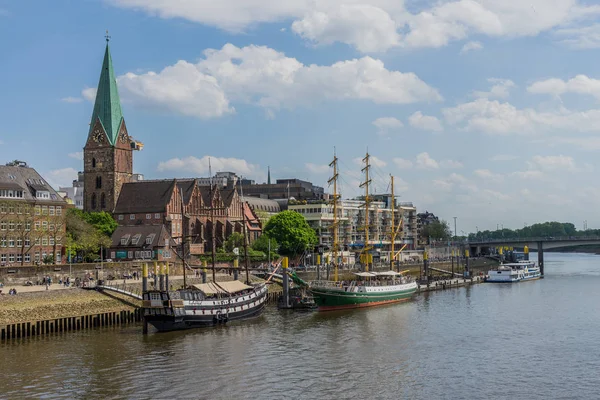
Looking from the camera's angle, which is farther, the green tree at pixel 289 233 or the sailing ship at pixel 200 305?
the green tree at pixel 289 233

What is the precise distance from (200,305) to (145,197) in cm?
8046

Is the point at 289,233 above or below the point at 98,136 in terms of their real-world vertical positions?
below

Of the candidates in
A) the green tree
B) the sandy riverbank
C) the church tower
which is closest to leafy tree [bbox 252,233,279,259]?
the green tree

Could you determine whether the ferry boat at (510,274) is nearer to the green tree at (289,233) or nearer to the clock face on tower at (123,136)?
the green tree at (289,233)

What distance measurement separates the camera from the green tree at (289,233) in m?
148

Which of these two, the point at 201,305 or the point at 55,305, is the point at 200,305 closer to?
the point at 201,305

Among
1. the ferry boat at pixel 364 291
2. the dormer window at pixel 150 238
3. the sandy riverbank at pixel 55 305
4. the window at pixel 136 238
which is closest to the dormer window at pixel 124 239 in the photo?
the window at pixel 136 238

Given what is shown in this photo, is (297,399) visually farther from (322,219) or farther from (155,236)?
(322,219)

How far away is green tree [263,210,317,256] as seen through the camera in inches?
5817

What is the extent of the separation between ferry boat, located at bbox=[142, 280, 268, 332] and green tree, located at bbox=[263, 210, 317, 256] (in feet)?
204

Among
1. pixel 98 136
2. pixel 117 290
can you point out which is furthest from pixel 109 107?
pixel 117 290

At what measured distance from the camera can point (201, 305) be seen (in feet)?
244

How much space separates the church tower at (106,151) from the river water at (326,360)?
7852 centimetres

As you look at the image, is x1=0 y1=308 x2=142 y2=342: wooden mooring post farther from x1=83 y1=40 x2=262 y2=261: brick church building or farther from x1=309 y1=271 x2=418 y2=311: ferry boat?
x1=83 y1=40 x2=262 y2=261: brick church building
